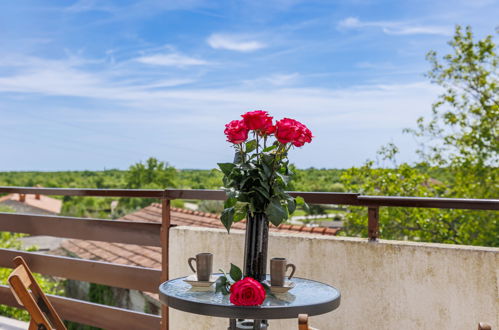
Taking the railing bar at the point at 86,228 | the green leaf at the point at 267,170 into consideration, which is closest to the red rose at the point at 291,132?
the green leaf at the point at 267,170

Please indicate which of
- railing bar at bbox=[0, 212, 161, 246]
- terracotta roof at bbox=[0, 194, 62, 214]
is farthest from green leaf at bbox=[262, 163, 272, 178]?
terracotta roof at bbox=[0, 194, 62, 214]

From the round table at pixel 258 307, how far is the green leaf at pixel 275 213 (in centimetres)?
29

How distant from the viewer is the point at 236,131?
213cm

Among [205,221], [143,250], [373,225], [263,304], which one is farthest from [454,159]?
[263,304]

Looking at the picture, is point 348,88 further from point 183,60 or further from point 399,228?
point 399,228

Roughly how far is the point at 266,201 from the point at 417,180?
11.2 meters

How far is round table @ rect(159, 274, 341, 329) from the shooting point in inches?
74.0

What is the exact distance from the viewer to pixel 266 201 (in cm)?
216

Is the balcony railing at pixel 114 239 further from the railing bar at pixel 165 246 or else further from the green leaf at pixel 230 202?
the green leaf at pixel 230 202

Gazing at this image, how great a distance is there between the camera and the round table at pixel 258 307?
1.88m

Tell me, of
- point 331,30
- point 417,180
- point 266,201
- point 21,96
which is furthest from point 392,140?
point 21,96

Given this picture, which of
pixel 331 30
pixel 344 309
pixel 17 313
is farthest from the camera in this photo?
pixel 331 30

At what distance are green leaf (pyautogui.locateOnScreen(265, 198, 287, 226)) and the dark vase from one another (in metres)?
0.05

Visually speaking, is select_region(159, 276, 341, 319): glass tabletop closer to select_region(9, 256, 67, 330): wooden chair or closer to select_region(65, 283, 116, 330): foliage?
select_region(9, 256, 67, 330): wooden chair
